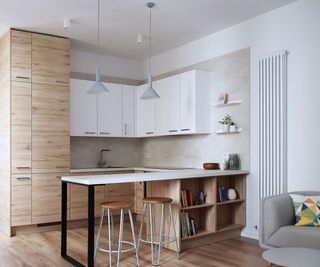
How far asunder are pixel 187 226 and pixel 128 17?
2.73m

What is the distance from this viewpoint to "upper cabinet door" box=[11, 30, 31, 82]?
16.2 feet

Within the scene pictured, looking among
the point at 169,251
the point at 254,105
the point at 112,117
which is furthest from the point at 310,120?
the point at 112,117

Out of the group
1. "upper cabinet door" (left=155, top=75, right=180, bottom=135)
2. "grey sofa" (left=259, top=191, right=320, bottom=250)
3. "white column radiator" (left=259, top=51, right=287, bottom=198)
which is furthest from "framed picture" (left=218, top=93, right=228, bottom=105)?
"grey sofa" (left=259, top=191, right=320, bottom=250)

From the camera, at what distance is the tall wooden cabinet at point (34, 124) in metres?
4.91

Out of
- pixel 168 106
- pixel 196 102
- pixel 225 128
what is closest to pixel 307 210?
pixel 225 128

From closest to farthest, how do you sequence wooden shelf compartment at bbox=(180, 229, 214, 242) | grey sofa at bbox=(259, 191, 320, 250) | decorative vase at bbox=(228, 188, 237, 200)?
grey sofa at bbox=(259, 191, 320, 250), wooden shelf compartment at bbox=(180, 229, 214, 242), decorative vase at bbox=(228, 188, 237, 200)

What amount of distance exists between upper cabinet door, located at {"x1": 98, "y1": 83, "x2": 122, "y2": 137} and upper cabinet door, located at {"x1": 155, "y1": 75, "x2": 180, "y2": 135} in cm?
71

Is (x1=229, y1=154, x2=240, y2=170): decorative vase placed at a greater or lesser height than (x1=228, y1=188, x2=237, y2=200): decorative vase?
greater

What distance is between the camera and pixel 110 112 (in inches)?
Answer: 241

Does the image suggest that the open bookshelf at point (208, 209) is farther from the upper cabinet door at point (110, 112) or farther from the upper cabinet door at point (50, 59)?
the upper cabinet door at point (50, 59)

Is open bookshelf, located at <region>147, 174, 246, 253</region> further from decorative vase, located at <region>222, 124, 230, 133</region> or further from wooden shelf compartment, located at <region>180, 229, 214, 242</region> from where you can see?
decorative vase, located at <region>222, 124, 230, 133</region>

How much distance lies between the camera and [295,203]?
148 inches

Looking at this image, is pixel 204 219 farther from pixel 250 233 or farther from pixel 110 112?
pixel 110 112

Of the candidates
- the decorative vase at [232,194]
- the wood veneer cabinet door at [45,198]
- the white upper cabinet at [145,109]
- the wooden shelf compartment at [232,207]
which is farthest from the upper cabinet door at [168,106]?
the wood veneer cabinet door at [45,198]
